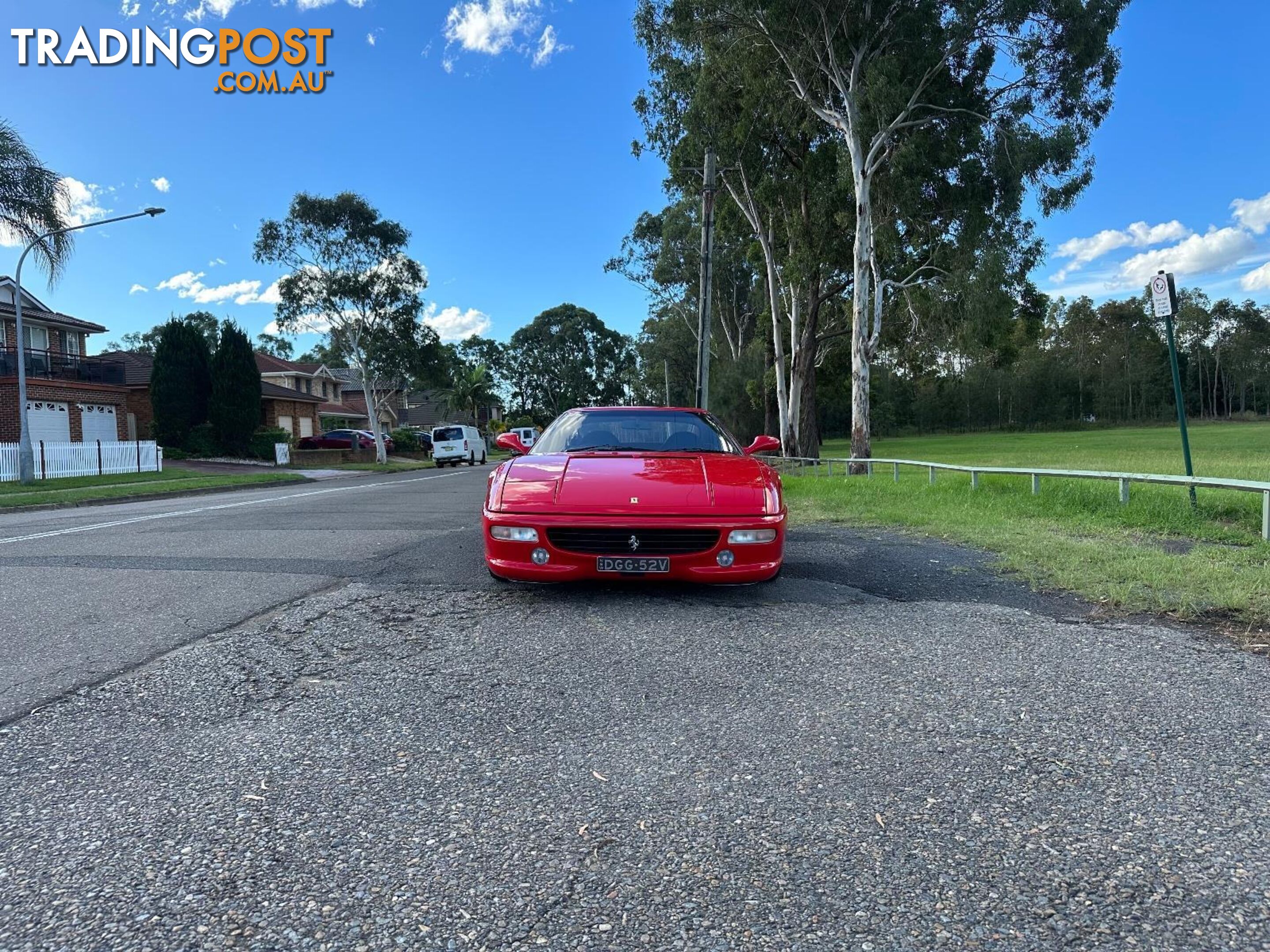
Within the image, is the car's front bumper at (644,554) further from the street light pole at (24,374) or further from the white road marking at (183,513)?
the street light pole at (24,374)

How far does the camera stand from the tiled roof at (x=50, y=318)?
104ft

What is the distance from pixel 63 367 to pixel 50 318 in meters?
2.16

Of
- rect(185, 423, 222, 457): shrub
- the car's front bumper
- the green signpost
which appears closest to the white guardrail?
the green signpost

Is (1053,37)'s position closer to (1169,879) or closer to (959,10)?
(959,10)

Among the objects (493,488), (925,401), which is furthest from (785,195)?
(925,401)

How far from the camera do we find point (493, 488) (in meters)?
5.46

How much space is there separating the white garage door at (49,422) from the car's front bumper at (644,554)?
32.6 meters

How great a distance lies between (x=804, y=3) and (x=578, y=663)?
808 inches

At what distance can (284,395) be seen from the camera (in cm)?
4616

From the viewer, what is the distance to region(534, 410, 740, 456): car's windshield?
6.44 meters

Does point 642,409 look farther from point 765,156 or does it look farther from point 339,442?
point 339,442

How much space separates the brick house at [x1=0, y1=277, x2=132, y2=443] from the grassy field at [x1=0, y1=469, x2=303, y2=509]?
770cm

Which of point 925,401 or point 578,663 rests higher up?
point 925,401

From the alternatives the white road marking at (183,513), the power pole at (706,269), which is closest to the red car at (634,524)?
the white road marking at (183,513)
